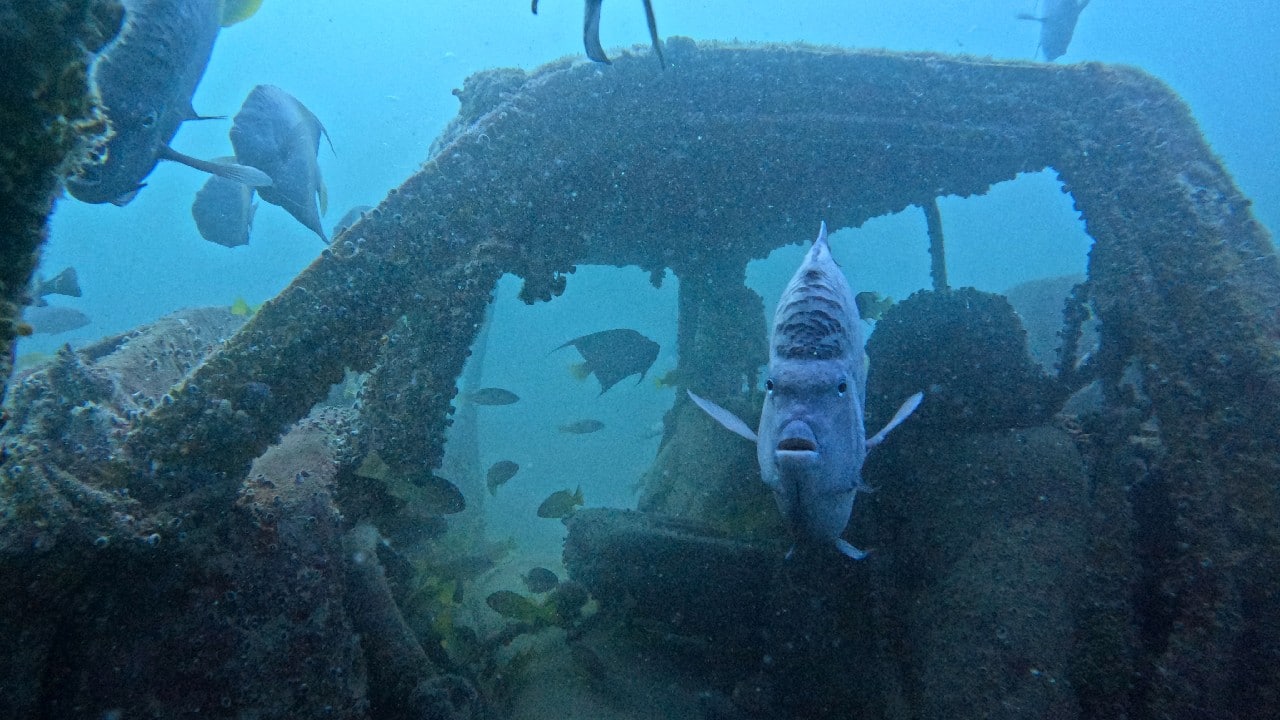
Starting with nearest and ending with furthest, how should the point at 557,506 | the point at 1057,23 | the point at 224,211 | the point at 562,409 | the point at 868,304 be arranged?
the point at 224,211 < the point at 868,304 < the point at 557,506 < the point at 1057,23 < the point at 562,409

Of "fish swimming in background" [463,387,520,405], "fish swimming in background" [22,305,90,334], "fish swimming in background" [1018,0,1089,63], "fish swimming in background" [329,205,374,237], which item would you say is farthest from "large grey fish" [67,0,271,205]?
"fish swimming in background" [1018,0,1089,63]

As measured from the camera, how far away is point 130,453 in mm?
2971

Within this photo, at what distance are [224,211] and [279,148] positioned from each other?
8.66 feet

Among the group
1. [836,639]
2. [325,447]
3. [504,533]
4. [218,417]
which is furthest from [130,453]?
[504,533]

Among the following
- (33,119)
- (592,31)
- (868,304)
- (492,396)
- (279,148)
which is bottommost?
(33,119)

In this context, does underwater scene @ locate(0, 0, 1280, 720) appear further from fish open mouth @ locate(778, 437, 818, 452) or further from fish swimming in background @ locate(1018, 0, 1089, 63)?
fish swimming in background @ locate(1018, 0, 1089, 63)

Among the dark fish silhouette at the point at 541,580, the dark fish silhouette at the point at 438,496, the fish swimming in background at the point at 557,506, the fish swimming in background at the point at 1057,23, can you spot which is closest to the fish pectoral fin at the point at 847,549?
the dark fish silhouette at the point at 438,496

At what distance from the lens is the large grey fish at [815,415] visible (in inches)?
74.6

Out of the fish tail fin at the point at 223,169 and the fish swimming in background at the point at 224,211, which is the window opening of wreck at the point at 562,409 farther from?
the fish swimming in background at the point at 224,211

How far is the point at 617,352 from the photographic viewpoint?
762cm

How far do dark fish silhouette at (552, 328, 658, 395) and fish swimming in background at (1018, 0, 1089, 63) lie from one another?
905 centimetres

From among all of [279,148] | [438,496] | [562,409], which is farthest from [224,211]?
[562,409]

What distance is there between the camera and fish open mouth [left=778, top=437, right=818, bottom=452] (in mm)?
1904

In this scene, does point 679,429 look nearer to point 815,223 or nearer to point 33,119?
point 815,223
